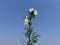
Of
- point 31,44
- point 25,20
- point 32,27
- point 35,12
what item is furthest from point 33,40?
point 35,12

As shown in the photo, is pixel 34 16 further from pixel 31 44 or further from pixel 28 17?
pixel 31 44

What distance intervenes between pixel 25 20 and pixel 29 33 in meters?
0.98

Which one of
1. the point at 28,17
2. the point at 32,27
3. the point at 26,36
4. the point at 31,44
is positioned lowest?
the point at 31,44

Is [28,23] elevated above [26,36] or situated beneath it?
elevated above

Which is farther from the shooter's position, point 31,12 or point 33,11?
point 31,12

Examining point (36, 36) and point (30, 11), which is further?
point (36, 36)

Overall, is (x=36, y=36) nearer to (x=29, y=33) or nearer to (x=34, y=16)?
(x=29, y=33)

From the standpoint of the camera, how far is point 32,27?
24.3 feet

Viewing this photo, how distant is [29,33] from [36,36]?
68 cm

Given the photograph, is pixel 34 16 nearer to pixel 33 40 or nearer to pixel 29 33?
pixel 29 33

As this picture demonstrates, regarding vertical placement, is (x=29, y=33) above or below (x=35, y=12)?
below

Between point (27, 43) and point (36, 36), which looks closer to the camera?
point (27, 43)

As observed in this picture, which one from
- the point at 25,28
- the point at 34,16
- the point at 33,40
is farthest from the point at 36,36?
the point at 34,16

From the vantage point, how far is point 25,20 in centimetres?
710
